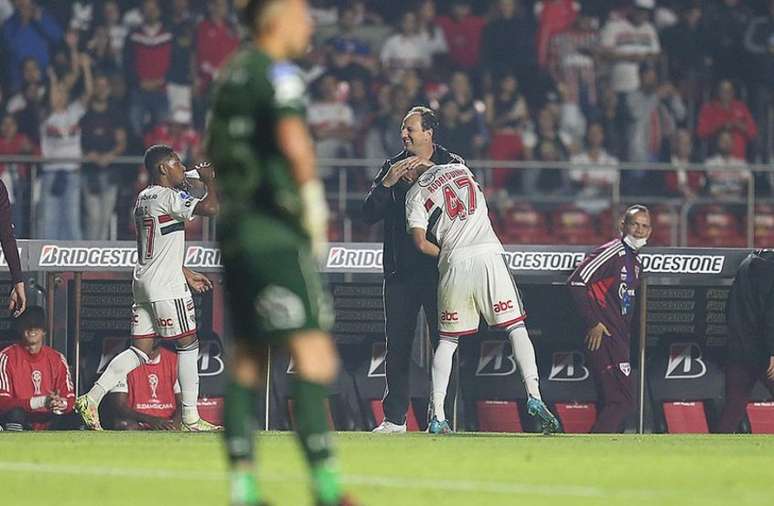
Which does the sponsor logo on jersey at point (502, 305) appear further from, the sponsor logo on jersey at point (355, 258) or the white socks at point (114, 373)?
the white socks at point (114, 373)

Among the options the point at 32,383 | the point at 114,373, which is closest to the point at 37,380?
the point at 32,383

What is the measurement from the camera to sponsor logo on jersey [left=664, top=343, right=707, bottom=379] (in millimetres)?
14789

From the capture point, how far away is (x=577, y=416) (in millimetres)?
14562

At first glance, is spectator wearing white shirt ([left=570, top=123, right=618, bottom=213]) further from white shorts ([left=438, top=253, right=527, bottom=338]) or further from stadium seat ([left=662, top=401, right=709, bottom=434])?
white shorts ([left=438, top=253, right=527, bottom=338])

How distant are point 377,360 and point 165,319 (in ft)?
7.41

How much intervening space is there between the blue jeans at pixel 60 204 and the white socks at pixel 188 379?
5.00m

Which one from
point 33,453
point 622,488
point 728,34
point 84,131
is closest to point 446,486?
point 622,488

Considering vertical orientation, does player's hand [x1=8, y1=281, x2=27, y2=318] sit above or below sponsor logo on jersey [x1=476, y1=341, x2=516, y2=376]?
above

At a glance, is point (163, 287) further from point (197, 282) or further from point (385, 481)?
point (385, 481)

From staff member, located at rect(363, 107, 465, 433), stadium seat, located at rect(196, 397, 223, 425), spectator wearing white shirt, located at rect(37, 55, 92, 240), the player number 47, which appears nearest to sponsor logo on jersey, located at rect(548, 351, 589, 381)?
staff member, located at rect(363, 107, 465, 433)

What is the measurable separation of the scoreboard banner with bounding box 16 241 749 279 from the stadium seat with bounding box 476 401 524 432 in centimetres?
108

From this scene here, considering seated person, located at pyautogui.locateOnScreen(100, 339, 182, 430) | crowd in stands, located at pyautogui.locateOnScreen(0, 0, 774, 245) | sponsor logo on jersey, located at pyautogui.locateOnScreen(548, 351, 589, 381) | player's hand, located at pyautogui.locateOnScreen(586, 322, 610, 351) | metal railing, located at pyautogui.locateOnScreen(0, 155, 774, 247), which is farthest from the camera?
crowd in stands, located at pyautogui.locateOnScreen(0, 0, 774, 245)

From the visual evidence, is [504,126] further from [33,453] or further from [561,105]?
[33,453]

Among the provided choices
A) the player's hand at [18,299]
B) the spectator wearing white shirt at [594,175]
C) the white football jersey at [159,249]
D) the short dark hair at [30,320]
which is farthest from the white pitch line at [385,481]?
the spectator wearing white shirt at [594,175]
